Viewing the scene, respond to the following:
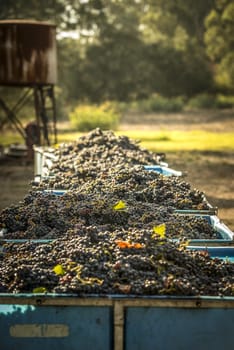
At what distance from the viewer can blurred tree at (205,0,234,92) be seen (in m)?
47.0

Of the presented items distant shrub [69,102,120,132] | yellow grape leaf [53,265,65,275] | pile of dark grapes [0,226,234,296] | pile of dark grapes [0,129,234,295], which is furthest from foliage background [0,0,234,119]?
yellow grape leaf [53,265,65,275]

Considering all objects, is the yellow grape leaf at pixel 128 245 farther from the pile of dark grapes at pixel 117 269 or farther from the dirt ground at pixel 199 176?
the dirt ground at pixel 199 176

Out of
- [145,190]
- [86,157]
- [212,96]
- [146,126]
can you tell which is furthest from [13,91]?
[212,96]

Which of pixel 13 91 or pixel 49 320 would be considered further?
pixel 13 91

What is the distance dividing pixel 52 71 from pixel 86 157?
31.3 feet

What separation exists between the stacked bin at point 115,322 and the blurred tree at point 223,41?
42.8 metres

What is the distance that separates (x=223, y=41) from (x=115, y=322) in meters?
45.2

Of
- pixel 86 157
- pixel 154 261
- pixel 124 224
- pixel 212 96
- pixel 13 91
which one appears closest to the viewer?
pixel 154 261

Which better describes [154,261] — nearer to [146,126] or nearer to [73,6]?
[146,126]

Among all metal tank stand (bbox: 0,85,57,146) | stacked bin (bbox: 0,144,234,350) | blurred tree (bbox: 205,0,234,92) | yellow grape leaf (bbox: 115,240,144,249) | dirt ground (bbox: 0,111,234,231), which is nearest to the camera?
stacked bin (bbox: 0,144,234,350)

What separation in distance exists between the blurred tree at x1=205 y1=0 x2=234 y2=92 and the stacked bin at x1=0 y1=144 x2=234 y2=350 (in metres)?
42.8

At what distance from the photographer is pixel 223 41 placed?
48344 millimetres

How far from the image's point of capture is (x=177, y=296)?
4738 millimetres

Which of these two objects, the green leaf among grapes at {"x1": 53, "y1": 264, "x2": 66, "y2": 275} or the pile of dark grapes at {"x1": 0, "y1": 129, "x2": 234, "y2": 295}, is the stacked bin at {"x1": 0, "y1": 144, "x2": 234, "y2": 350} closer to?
the pile of dark grapes at {"x1": 0, "y1": 129, "x2": 234, "y2": 295}
